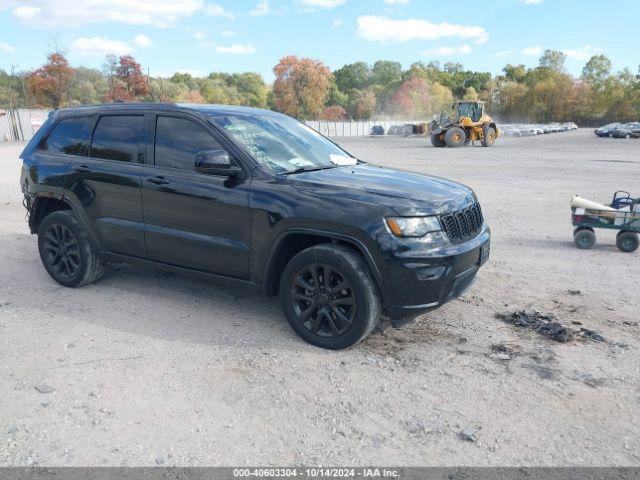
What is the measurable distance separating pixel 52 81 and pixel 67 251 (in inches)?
2434

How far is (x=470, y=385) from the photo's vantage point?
140 inches

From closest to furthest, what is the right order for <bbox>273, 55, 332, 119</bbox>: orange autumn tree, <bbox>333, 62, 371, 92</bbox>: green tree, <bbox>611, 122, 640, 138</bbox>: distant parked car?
<bbox>611, 122, 640, 138</bbox>: distant parked car, <bbox>273, 55, 332, 119</bbox>: orange autumn tree, <bbox>333, 62, 371, 92</bbox>: green tree

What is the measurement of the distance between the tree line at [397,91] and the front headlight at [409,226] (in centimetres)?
6437

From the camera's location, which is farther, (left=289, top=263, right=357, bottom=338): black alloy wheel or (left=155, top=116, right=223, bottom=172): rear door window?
(left=155, top=116, right=223, bottom=172): rear door window

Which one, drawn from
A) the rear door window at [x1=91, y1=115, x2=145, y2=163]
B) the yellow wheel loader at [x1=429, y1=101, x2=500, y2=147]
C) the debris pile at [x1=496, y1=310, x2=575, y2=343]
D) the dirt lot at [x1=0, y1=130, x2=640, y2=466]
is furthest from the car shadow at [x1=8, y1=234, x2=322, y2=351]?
the yellow wheel loader at [x1=429, y1=101, x2=500, y2=147]

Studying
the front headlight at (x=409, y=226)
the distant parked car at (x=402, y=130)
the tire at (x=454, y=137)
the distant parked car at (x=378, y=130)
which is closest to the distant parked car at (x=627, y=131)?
the distant parked car at (x=402, y=130)

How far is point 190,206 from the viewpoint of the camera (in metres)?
4.52

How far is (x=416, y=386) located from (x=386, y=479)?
0.95 m

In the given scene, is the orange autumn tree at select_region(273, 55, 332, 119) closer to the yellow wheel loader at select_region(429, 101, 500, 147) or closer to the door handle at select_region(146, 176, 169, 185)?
the yellow wheel loader at select_region(429, 101, 500, 147)

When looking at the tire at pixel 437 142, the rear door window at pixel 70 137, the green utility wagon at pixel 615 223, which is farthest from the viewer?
the tire at pixel 437 142

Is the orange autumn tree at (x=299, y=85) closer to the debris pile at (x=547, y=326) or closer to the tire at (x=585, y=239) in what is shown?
the tire at (x=585, y=239)

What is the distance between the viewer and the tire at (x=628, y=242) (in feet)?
22.8

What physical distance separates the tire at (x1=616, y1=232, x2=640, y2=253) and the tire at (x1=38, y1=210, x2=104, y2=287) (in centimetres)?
631

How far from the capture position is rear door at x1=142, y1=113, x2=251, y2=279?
14.2ft
